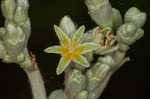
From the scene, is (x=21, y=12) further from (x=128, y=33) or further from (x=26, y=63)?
(x=128, y=33)

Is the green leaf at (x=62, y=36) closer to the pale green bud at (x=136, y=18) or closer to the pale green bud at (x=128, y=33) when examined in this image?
the pale green bud at (x=128, y=33)

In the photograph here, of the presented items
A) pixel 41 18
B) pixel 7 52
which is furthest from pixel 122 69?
pixel 7 52

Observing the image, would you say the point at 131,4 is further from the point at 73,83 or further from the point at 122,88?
the point at 73,83

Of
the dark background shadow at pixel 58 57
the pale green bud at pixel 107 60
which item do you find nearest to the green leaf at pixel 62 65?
the pale green bud at pixel 107 60

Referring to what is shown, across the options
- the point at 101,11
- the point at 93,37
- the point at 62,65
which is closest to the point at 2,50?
the point at 62,65

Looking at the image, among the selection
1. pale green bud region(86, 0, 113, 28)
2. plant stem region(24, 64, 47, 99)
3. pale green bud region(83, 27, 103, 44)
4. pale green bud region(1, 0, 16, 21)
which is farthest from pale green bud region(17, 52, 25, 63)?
pale green bud region(86, 0, 113, 28)
